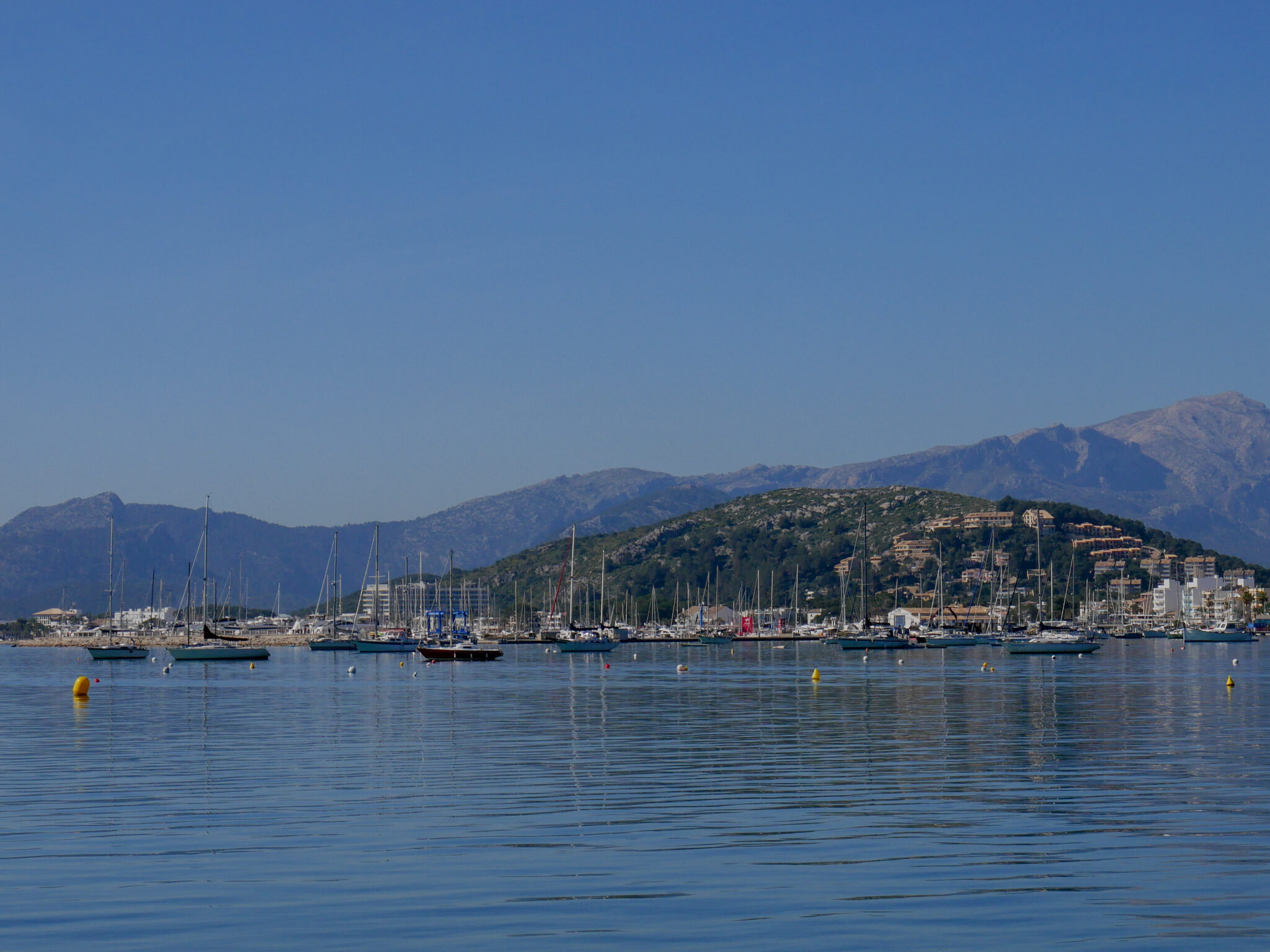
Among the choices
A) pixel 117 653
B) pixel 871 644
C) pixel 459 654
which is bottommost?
pixel 871 644

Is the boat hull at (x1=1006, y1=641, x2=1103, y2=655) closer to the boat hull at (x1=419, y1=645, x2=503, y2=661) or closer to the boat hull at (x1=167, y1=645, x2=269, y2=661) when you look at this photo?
the boat hull at (x1=419, y1=645, x2=503, y2=661)

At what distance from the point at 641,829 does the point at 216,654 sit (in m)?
126

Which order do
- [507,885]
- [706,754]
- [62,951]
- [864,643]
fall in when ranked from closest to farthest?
[62,951] → [507,885] → [706,754] → [864,643]

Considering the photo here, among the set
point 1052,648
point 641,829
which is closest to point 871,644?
point 1052,648

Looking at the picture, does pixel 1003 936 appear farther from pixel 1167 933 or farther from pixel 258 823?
pixel 258 823

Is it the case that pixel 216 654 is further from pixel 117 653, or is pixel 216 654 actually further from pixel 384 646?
pixel 384 646

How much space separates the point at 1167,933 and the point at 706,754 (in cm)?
2371

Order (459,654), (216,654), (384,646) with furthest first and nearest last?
(384,646), (216,654), (459,654)

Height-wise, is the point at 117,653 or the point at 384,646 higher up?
the point at 117,653

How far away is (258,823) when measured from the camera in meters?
26.7

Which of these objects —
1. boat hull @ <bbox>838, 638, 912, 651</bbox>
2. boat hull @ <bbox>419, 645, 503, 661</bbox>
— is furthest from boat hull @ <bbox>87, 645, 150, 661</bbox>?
boat hull @ <bbox>838, 638, 912, 651</bbox>

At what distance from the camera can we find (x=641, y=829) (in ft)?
83.3

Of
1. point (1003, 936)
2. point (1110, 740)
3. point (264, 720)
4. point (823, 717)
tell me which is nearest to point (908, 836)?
point (1003, 936)

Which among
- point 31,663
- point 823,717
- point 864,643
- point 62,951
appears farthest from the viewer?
point 864,643
